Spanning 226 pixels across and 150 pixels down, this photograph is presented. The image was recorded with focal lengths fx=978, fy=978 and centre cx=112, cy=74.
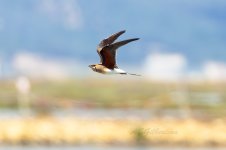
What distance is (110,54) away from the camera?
39.7 feet

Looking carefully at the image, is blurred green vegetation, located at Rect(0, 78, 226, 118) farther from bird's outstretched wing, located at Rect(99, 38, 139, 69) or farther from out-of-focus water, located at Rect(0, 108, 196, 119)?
bird's outstretched wing, located at Rect(99, 38, 139, 69)

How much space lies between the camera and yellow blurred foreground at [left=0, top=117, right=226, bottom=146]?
3903cm

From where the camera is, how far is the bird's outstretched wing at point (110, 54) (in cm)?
1202

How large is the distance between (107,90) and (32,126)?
8417 centimetres

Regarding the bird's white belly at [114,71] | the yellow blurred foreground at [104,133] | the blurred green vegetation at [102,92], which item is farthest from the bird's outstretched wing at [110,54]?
the blurred green vegetation at [102,92]

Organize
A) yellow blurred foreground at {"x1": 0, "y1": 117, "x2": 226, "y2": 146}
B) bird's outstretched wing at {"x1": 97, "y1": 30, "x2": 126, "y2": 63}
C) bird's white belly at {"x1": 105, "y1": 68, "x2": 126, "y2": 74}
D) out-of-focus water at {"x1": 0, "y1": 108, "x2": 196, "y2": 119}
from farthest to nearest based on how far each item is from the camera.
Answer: out-of-focus water at {"x1": 0, "y1": 108, "x2": 196, "y2": 119} → yellow blurred foreground at {"x1": 0, "y1": 117, "x2": 226, "y2": 146} → bird's outstretched wing at {"x1": 97, "y1": 30, "x2": 126, "y2": 63} → bird's white belly at {"x1": 105, "y1": 68, "x2": 126, "y2": 74}

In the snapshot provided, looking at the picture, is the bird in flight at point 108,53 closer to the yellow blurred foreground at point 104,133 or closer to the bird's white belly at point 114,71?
the bird's white belly at point 114,71

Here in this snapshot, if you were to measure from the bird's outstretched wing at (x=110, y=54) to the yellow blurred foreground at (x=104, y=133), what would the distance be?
26.0m

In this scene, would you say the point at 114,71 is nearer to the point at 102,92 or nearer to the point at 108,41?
the point at 108,41

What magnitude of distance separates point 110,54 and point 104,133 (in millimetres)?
28112

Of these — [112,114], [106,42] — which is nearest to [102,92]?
[112,114]

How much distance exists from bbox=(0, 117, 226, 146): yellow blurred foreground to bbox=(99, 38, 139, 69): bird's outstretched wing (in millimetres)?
26025

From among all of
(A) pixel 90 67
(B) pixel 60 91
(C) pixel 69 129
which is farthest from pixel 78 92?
(A) pixel 90 67

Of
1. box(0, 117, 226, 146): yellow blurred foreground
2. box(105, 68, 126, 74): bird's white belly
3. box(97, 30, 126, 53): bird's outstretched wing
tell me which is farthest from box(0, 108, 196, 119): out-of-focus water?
box(105, 68, 126, 74): bird's white belly
